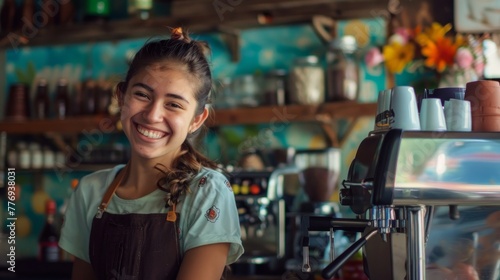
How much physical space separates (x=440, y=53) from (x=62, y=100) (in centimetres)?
210

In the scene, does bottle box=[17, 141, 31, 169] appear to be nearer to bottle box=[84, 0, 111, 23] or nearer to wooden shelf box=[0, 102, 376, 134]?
wooden shelf box=[0, 102, 376, 134]

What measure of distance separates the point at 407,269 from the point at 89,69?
3.31 metres

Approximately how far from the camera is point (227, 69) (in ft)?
12.9

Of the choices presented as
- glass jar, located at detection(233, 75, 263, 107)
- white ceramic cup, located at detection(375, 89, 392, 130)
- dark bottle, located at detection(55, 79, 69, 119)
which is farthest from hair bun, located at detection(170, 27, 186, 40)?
dark bottle, located at detection(55, 79, 69, 119)

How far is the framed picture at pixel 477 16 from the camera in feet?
11.0

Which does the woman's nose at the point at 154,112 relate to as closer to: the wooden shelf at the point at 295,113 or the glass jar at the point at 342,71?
the wooden shelf at the point at 295,113

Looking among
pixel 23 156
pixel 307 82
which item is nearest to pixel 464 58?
pixel 307 82

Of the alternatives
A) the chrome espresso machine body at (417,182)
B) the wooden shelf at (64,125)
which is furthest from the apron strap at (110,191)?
the wooden shelf at (64,125)

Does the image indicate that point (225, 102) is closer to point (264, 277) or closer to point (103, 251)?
point (264, 277)

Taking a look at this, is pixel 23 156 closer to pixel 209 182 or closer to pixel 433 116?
pixel 209 182

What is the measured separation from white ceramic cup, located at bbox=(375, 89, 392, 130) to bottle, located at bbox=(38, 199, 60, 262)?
9.25 ft

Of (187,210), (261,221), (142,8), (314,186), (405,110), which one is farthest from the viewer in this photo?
(142,8)

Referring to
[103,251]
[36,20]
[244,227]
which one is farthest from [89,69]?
[103,251]

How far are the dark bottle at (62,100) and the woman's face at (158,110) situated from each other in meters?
2.87
